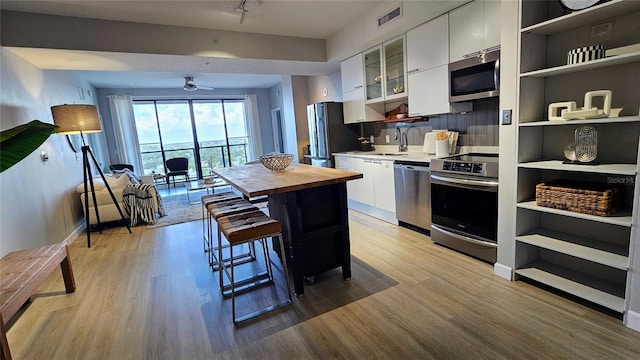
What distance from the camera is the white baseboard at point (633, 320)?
5.54 feet

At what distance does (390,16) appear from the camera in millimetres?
3270

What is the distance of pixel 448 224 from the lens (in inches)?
114

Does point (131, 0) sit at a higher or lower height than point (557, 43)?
higher

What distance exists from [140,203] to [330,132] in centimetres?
304

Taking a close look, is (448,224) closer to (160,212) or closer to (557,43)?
(557,43)

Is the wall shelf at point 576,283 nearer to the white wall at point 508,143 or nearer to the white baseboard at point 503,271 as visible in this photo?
the white baseboard at point 503,271

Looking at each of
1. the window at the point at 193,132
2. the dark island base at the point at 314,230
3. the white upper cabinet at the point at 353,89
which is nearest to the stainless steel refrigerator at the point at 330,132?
the white upper cabinet at the point at 353,89

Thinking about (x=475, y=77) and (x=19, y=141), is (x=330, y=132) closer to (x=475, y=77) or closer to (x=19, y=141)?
(x=475, y=77)

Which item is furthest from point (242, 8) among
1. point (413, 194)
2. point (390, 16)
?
point (413, 194)

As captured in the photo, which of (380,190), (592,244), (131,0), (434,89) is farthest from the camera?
(380,190)

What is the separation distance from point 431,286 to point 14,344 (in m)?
2.83

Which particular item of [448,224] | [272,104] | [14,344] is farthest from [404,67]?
[272,104]

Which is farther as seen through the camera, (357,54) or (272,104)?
(272,104)

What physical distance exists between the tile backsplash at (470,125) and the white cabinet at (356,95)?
446 millimetres
